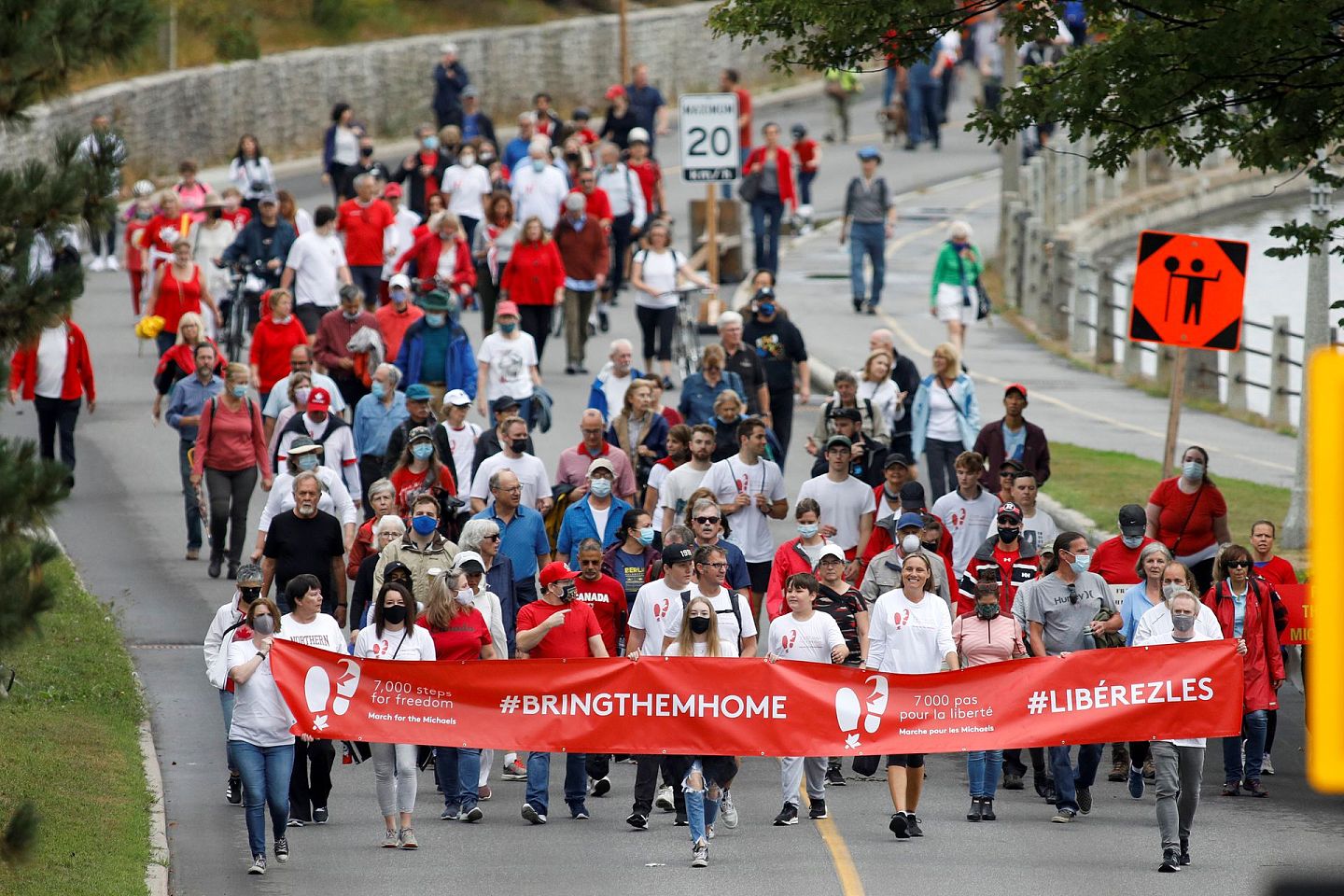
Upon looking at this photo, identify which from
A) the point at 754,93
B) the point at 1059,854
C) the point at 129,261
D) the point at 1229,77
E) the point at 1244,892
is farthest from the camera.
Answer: the point at 754,93

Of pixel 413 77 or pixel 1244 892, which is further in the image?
pixel 413 77

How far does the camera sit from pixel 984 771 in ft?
43.2

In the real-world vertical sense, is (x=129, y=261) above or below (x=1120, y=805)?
above

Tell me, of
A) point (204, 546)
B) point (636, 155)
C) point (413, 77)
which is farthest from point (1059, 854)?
point (413, 77)

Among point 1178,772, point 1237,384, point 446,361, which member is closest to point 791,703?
point 1178,772

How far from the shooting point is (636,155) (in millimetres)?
28828

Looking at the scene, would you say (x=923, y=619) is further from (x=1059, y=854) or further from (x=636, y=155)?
(x=636, y=155)

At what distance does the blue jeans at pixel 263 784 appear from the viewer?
12.2m

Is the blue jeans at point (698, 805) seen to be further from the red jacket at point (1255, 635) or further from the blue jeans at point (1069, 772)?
the red jacket at point (1255, 635)

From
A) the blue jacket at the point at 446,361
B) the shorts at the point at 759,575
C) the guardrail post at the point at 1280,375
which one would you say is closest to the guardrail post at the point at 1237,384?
the guardrail post at the point at 1280,375

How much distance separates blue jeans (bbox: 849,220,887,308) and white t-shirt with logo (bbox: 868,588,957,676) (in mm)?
17044

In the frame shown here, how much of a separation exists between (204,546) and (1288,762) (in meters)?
9.25

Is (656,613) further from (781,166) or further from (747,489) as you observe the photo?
(781,166)

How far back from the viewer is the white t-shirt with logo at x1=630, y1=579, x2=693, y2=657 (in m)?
13.2
